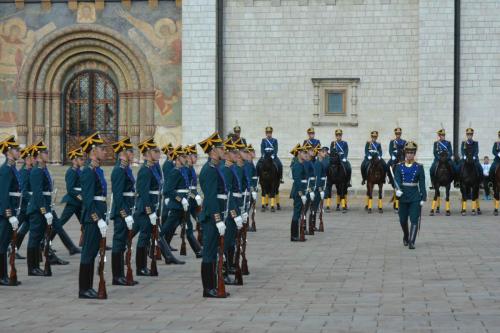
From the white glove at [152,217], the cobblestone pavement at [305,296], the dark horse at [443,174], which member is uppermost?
the dark horse at [443,174]

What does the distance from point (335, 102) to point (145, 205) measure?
1941cm

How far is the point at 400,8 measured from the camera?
33469 mm

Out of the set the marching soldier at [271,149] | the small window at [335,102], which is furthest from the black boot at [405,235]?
the small window at [335,102]

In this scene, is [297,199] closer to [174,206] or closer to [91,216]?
[174,206]

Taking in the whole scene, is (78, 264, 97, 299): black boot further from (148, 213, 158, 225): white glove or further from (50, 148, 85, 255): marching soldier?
(50, 148, 85, 255): marching soldier

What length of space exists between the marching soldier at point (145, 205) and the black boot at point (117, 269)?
0.97m

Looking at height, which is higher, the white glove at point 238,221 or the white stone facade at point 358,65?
the white stone facade at point 358,65

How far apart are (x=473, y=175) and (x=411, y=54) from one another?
804cm

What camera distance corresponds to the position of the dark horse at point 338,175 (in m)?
27.5

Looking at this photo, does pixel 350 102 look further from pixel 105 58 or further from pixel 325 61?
pixel 105 58

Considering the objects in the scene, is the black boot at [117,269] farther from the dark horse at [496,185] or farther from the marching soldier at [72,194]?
the dark horse at [496,185]

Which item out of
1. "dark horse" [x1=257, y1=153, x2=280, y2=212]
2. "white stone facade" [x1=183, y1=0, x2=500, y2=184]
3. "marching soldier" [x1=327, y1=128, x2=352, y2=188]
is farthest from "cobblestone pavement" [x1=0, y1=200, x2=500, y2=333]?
"white stone facade" [x1=183, y1=0, x2=500, y2=184]

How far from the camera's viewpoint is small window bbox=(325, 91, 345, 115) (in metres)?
33.8

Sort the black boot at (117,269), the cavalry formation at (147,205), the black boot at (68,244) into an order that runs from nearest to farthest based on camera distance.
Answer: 1. the cavalry formation at (147,205)
2. the black boot at (117,269)
3. the black boot at (68,244)
